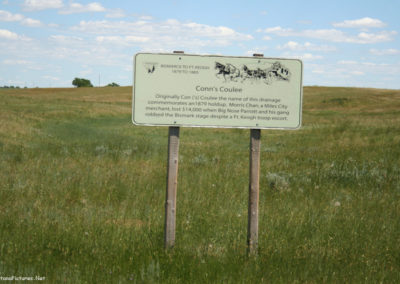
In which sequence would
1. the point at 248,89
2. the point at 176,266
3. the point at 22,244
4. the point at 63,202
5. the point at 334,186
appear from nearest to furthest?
the point at 176,266 → the point at 22,244 → the point at 248,89 → the point at 63,202 → the point at 334,186

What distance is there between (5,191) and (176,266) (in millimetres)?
4382

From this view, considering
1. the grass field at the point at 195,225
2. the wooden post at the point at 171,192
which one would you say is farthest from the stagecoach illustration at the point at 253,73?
the grass field at the point at 195,225

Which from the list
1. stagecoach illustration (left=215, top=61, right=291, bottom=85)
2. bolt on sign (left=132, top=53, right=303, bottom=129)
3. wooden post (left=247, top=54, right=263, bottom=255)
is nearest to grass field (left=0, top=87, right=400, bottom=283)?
wooden post (left=247, top=54, right=263, bottom=255)

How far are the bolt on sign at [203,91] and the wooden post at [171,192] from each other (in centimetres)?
25

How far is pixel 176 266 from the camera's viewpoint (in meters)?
4.52

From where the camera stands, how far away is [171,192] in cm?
526

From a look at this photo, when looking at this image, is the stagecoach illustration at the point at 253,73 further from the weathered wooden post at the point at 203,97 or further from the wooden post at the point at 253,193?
the wooden post at the point at 253,193

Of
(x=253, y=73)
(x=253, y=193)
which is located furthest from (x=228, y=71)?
(x=253, y=193)

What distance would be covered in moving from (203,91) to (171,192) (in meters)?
1.35

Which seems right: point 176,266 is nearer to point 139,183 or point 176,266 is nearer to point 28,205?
point 28,205

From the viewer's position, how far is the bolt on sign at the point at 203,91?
5.20m

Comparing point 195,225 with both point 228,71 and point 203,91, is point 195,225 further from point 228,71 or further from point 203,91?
point 228,71

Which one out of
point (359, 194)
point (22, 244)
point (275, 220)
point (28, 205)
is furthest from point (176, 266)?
point (359, 194)

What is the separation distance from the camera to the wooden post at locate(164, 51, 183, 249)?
5156 mm
